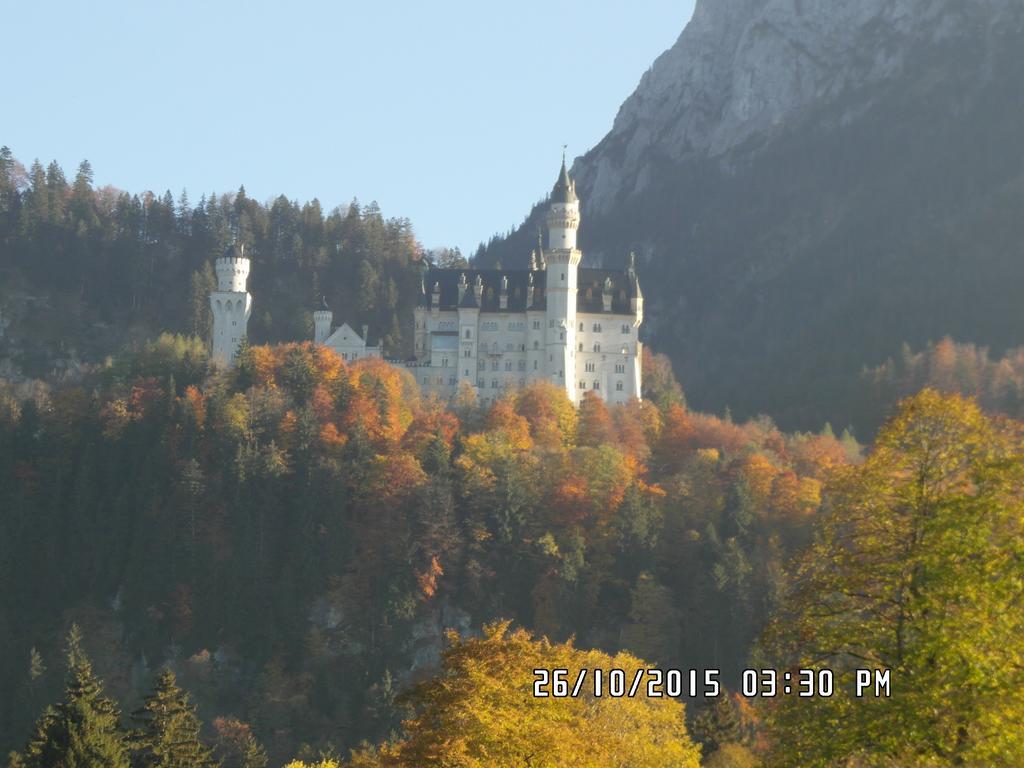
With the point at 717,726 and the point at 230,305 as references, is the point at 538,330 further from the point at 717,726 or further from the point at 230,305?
the point at 717,726

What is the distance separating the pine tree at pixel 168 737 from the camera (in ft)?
183

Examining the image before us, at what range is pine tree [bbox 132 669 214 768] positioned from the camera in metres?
55.8

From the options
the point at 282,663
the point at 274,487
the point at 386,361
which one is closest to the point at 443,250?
the point at 386,361

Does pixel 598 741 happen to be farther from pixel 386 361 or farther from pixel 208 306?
pixel 208 306

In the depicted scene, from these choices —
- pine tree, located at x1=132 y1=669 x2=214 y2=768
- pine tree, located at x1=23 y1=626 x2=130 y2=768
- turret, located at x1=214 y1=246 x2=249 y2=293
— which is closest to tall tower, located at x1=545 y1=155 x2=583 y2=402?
turret, located at x1=214 y1=246 x2=249 y2=293

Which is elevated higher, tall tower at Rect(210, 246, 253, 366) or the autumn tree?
tall tower at Rect(210, 246, 253, 366)

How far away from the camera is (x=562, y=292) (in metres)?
121

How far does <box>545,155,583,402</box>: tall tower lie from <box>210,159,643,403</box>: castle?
68mm

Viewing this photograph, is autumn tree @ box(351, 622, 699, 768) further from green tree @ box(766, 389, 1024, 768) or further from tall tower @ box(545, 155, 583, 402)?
tall tower @ box(545, 155, 583, 402)

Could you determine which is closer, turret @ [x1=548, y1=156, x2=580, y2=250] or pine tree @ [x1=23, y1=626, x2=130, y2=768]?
pine tree @ [x1=23, y1=626, x2=130, y2=768]

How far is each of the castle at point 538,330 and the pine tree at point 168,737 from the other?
6232cm

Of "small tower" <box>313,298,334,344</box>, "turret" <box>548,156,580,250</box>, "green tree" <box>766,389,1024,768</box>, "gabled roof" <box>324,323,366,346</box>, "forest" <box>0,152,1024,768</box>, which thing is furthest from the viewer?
"small tower" <box>313,298,334,344</box>

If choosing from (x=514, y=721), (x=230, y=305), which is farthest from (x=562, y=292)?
(x=514, y=721)

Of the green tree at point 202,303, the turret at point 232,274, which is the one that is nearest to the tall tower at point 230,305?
the turret at point 232,274
